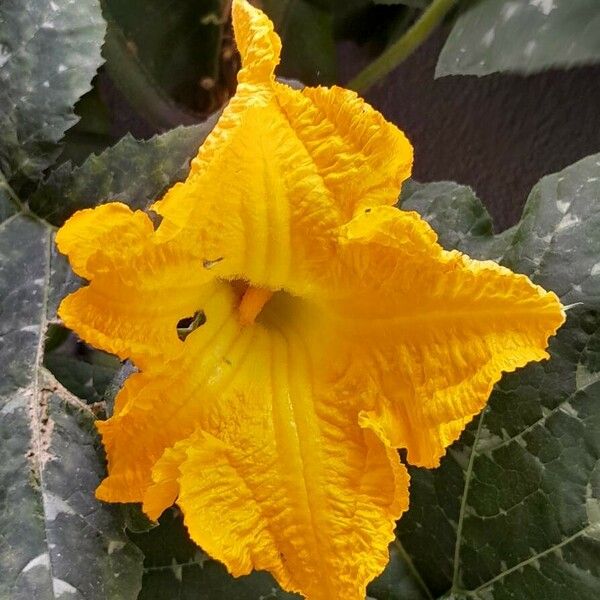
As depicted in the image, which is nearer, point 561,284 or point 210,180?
point 210,180

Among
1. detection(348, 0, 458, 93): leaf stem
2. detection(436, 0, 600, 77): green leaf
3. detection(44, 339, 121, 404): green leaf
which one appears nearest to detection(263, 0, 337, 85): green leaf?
detection(348, 0, 458, 93): leaf stem

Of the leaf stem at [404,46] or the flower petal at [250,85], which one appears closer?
the flower petal at [250,85]

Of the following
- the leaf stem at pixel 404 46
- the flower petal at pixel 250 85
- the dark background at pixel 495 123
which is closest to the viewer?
the flower petal at pixel 250 85

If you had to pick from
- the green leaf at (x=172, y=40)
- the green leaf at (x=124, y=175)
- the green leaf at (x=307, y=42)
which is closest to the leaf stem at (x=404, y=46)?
the green leaf at (x=307, y=42)

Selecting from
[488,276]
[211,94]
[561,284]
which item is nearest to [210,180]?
[488,276]

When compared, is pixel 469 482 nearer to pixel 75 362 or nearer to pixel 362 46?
pixel 75 362

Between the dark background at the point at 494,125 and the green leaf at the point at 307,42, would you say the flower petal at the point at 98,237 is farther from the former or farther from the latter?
the dark background at the point at 494,125
